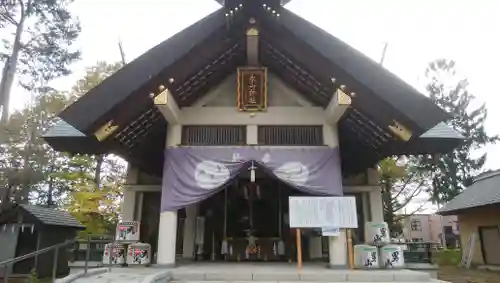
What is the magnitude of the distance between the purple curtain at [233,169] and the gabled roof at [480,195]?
8.32m

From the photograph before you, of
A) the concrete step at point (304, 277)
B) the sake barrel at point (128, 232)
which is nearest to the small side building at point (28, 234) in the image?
the sake barrel at point (128, 232)

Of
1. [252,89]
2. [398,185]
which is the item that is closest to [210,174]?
[252,89]

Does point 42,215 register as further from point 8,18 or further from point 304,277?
point 304,277

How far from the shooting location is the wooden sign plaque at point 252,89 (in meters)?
6.74

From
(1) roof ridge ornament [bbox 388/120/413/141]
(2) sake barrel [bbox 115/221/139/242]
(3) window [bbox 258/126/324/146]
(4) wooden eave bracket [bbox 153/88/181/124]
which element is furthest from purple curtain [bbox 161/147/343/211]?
(2) sake barrel [bbox 115/221/139/242]

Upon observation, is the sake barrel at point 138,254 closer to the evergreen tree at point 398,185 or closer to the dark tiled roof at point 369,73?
the dark tiled roof at point 369,73

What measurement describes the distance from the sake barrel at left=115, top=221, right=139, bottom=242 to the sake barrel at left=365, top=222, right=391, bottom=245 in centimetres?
447

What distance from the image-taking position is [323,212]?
17.6 feet

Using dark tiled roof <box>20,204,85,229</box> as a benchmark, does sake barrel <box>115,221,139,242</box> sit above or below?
below

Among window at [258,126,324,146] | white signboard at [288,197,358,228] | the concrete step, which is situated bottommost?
the concrete step

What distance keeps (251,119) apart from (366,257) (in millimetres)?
3209

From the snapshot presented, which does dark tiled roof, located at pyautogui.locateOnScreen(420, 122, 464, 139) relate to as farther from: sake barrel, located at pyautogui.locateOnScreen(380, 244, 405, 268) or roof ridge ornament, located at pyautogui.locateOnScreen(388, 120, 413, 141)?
sake barrel, located at pyautogui.locateOnScreen(380, 244, 405, 268)

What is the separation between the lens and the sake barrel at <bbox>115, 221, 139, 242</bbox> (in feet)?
22.1

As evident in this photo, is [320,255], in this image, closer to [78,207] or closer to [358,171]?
[358,171]
